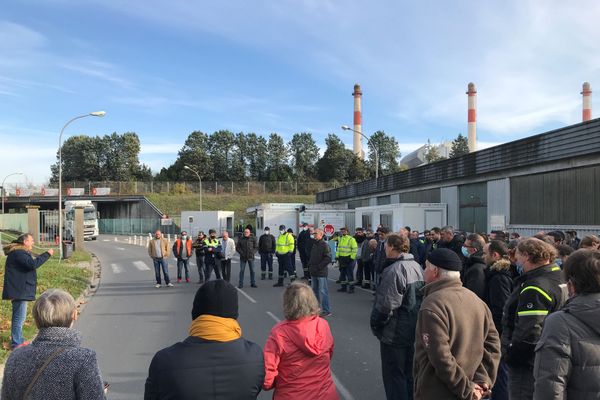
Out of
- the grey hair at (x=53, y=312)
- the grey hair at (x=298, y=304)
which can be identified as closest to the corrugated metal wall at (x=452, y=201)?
the grey hair at (x=298, y=304)

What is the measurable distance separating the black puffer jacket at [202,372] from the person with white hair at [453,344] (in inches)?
48.6

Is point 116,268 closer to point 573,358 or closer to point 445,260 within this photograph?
point 445,260

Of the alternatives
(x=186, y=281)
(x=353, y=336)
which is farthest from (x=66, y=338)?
(x=186, y=281)

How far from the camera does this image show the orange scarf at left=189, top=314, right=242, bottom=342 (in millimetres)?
2604

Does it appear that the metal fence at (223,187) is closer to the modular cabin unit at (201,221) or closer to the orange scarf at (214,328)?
the modular cabin unit at (201,221)

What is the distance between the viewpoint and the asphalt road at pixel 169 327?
6188mm

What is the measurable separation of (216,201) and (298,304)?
66619 mm

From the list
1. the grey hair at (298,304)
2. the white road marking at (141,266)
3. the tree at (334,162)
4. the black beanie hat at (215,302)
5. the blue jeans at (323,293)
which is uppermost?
the tree at (334,162)

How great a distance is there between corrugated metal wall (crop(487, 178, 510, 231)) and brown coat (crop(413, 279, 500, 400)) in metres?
16.4

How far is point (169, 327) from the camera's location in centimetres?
925

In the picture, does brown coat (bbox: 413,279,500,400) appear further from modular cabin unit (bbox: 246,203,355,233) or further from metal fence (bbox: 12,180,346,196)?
metal fence (bbox: 12,180,346,196)

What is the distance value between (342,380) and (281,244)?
930 cm

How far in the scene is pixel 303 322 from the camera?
11.1ft

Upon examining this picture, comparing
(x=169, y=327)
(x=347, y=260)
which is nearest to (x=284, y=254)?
(x=347, y=260)
